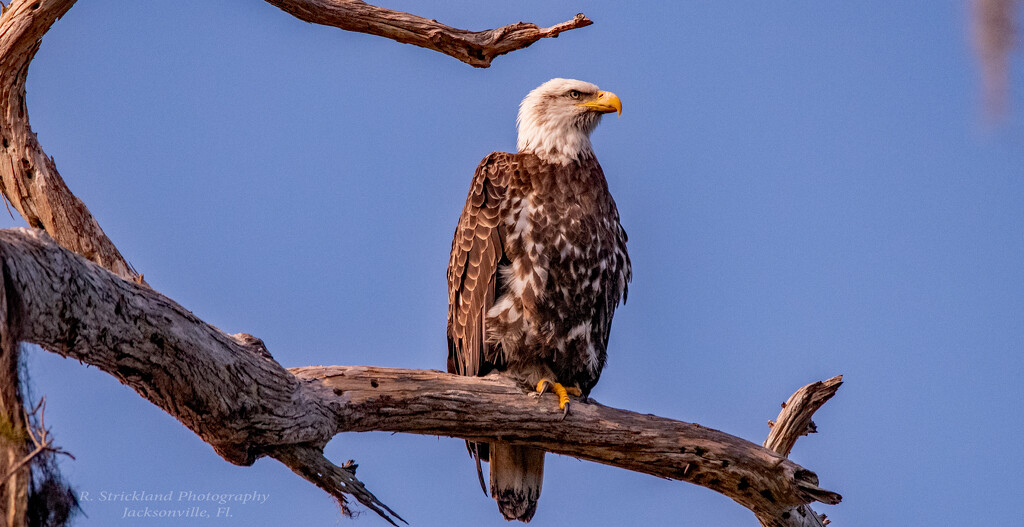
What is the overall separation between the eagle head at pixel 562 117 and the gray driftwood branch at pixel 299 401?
1877mm

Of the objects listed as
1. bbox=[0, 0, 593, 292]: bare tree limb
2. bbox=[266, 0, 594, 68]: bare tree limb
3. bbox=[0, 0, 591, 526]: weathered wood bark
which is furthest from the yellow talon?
bbox=[0, 0, 593, 292]: bare tree limb

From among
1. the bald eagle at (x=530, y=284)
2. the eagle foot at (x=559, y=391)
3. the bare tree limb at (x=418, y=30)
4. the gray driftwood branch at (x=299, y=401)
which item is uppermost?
the bare tree limb at (x=418, y=30)

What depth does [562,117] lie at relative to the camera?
6793 mm

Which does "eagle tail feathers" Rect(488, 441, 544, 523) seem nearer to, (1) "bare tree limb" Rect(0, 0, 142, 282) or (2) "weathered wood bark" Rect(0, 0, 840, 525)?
(2) "weathered wood bark" Rect(0, 0, 840, 525)

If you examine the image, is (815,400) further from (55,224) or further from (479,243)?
(55,224)

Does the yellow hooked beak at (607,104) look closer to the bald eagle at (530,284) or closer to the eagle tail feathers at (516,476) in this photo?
the bald eagle at (530,284)

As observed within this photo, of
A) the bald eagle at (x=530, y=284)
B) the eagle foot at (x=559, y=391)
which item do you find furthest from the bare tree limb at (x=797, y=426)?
the eagle foot at (x=559, y=391)

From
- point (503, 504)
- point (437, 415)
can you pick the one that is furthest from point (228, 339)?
point (503, 504)

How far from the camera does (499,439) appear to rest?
18.0 feet

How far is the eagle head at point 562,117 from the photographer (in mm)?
6648

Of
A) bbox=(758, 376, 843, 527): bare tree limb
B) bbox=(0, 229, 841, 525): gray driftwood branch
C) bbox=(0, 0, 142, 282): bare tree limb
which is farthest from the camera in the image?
bbox=(758, 376, 843, 527): bare tree limb

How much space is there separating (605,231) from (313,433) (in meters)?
2.48

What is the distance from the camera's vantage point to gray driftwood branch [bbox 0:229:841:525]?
12.1ft

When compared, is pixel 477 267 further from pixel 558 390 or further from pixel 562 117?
pixel 562 117
